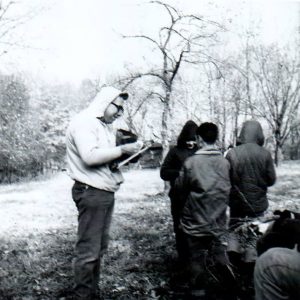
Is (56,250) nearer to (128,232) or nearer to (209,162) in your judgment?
(128,232)

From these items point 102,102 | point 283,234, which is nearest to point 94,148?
point 102,102

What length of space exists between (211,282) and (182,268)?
0.78m

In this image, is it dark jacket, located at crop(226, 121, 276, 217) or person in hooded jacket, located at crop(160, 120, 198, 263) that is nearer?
dark jacket, located at crop(226, 121, 276, 217)

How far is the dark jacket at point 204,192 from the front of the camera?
13.3 feet

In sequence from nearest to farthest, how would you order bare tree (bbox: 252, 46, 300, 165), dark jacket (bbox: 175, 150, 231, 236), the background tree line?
dark jacket (bbox: 175, 150, 231, 236), the background tree line, bare tree (bbox: 252, 46, 300, 165)

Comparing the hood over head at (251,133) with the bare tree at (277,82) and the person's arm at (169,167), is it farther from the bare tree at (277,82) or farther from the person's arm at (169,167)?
the bare tree at (277,82)

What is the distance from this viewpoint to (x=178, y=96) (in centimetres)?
2523

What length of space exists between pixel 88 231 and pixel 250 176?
1992 mm

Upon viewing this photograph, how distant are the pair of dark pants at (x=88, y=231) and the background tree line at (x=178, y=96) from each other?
10357 millimetres

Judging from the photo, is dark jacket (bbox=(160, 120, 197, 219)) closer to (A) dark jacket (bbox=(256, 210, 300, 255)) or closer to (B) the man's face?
(B) the man's face

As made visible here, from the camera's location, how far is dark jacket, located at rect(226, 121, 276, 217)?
4.67 metres

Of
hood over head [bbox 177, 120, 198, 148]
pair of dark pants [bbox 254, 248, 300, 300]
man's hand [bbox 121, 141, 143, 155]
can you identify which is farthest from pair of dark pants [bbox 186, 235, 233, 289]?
pair of dark pants [bbox 254, 248, 300, 300]

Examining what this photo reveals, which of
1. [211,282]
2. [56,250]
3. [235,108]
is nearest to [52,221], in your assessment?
[56,250]

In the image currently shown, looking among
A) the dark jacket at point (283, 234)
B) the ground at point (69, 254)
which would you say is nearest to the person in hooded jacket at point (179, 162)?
the ground at point (69, 254)
